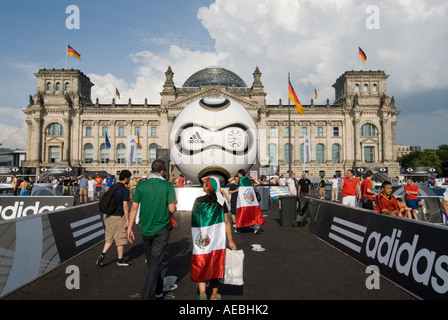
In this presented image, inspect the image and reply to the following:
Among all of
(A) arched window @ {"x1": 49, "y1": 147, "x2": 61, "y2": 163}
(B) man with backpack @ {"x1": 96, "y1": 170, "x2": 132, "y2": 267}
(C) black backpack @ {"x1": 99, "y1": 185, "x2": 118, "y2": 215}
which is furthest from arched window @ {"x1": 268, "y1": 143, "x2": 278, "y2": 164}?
(C) black backpack @ {"x1": 99, "y1": 185, "x2": 118, "y2": 215}

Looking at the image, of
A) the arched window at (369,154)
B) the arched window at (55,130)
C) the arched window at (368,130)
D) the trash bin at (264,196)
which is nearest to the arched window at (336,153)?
the arched window at (369,154)

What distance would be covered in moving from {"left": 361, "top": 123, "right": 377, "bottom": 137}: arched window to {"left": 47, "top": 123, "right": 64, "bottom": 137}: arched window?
6410 centimetres

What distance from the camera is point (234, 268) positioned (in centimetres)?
441

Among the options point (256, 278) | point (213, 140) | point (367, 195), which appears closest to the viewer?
point (256, 278)

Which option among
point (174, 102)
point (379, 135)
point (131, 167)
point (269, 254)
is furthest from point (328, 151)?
point (269, 254)

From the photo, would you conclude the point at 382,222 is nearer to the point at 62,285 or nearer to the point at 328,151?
the point at 62,285

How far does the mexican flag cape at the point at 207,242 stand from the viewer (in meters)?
4.46

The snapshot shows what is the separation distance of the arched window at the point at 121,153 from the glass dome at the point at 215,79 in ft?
71.2

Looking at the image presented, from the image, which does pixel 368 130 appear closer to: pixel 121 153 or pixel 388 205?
pixel 121 153

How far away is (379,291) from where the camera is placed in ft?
16.5

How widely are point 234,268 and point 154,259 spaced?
4.02ft

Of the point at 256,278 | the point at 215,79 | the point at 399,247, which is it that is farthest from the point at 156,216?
the point at 215,79

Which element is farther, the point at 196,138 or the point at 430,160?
the point at 430,160

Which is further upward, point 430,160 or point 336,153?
point 336,153
